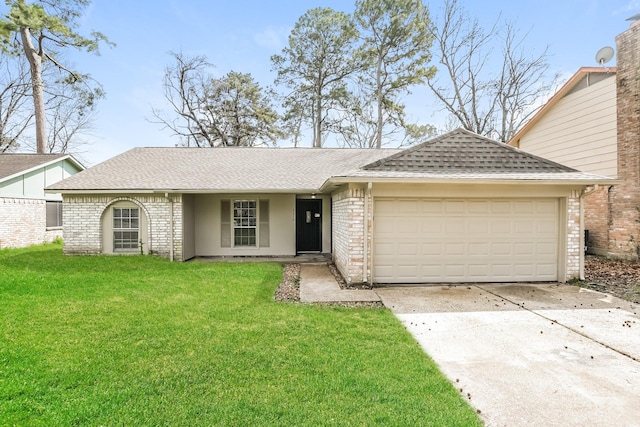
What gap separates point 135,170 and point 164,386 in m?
10.7

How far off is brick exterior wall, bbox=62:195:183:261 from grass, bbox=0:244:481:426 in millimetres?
4351

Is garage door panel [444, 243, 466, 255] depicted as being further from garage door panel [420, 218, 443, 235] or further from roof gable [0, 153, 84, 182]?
roof gable [0, 153, 84, 182]

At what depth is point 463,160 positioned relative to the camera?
7746 millimetres

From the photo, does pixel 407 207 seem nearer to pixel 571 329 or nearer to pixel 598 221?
pixel 571 329

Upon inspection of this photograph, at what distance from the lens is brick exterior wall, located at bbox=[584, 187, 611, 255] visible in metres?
11.2

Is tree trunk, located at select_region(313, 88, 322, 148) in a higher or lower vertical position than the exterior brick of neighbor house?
higher

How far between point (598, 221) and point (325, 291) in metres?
10.3

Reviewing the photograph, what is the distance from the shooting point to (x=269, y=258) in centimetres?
1168

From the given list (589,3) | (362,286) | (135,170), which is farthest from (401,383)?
(589,3)

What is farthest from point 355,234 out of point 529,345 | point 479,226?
point 529,345

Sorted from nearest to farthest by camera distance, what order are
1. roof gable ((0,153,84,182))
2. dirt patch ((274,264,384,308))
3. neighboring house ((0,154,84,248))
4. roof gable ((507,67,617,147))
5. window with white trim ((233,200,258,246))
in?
1. dirt patch ((274,264,384,308))
2. roof gable ((507,67,617,147))
3. window with white trim ((233,200,258,246))
4. neighboring house ((0,154,84,248))
5. roof gable ((0,153,84,182))

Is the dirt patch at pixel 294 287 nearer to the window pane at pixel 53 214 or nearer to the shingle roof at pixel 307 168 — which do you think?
the shingle roof at pixel 307 168

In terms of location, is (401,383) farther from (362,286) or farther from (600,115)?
(600,115)

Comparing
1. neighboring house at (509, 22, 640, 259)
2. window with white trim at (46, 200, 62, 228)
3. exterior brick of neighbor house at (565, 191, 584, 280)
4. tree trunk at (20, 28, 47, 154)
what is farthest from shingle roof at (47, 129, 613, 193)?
tree trunk at (20, 28, 47, 154)
